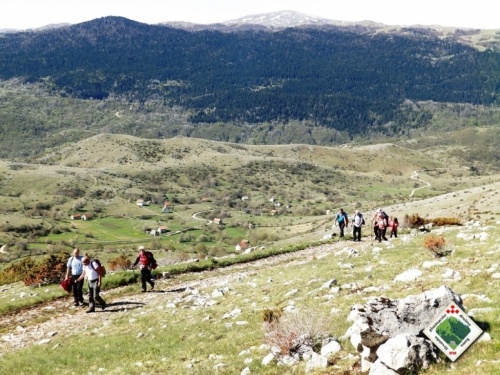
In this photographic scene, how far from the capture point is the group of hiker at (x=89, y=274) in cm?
2105

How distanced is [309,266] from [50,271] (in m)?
16.3

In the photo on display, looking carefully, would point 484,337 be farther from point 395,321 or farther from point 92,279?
point 92,279

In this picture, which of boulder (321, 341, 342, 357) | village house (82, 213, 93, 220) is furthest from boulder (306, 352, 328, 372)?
village house (82, 213, 93, 220)

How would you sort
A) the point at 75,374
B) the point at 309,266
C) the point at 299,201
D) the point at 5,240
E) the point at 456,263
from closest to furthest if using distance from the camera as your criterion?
the point at 75,374, the point at 456,263, the point at 309,266, the point at 5,240, the point at 299,201

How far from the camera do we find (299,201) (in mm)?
189500

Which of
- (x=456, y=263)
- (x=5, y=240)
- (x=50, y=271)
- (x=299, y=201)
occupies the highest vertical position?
(x=456, y=263)

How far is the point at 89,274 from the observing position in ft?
69.1

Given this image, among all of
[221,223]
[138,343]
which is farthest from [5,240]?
[138,343]

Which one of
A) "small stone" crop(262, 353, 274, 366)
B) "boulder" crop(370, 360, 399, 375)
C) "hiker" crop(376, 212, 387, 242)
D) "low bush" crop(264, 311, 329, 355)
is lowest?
"hiker" crop(376, 212, 387, 242)

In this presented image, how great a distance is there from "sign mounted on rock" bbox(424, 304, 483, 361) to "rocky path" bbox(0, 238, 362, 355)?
539 inches

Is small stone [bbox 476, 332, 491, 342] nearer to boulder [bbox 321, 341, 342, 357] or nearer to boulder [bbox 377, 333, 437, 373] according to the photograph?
boulder [bbox 377, 333, 437, 373]

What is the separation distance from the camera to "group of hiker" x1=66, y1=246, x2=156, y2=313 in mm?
21047

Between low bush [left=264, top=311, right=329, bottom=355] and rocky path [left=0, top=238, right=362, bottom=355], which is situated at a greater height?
low bush [left=264, top=311, right=329, bottom=355]

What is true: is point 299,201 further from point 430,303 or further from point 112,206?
point 430,303
